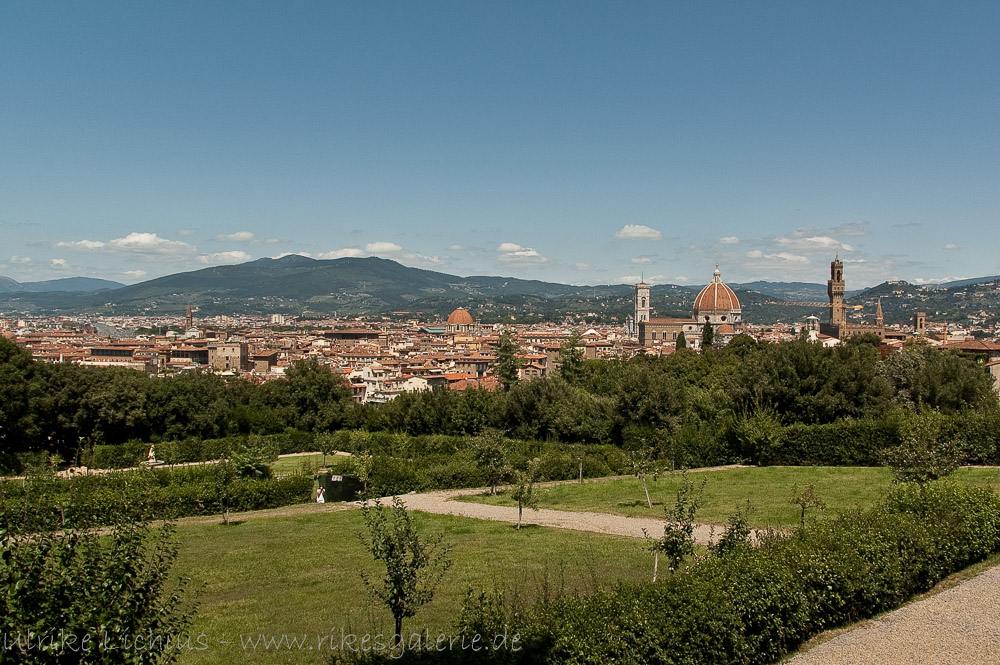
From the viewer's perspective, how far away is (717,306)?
142 m

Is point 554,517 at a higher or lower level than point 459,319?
lower

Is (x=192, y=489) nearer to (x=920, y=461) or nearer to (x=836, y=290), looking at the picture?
(x=920, y=461)

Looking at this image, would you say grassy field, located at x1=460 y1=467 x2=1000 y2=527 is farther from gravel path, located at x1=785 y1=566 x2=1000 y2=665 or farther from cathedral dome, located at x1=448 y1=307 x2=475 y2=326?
cathedral dome, located at x1=448 y1=307 x2=475 y2=326

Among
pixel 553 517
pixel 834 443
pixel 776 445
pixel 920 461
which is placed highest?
pixel 920 461

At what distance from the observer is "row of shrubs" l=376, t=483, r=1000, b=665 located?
6.53 meters

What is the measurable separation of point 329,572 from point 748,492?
1185 cm

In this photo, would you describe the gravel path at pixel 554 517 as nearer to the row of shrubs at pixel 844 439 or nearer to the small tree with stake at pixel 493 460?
the small tree with stake at pixel 493 460

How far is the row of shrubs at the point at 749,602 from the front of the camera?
6.53 m

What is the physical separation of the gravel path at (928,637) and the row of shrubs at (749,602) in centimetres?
29

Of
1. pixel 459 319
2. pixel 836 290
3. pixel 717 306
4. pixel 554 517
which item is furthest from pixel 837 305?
pixel 554 517

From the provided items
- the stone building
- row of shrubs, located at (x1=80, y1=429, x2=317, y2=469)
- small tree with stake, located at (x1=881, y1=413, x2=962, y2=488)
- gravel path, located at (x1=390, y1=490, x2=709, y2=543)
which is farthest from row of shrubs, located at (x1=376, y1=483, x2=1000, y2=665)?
the stone building

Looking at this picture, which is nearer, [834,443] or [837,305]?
[834,443]

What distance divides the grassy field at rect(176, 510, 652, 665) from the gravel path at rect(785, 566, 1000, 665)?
9.05 feet

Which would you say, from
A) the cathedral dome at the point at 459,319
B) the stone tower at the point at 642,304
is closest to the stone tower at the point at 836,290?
the stone tower at the point at 642,304
